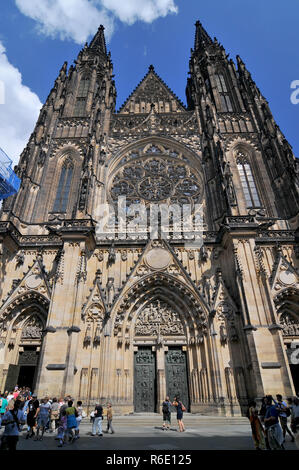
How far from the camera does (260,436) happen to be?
5.18 m

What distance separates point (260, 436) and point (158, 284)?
9330 mm

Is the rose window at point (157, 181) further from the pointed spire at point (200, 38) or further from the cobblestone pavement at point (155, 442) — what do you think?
the pointed spire at point (200, 38)

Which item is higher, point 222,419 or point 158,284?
point 158,284

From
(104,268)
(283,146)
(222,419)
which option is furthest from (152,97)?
(222,419)

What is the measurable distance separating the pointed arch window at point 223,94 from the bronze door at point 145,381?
19400 millimetres

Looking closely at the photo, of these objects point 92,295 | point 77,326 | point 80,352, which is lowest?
point 80,352

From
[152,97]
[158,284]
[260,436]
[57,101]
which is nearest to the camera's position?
[260,436]

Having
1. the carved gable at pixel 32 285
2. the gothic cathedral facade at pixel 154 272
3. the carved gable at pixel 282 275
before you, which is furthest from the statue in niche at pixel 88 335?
the carved gable at pixel 282 275

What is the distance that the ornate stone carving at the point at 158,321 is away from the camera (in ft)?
44.4

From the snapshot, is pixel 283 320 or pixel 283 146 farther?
pixel 283 146

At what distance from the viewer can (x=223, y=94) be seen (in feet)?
78.9

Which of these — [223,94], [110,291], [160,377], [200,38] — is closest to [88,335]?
[110,291]

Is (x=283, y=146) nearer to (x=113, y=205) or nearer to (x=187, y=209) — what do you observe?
(x=187, y=209)

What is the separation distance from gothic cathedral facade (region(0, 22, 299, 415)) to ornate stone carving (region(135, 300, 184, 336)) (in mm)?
50
